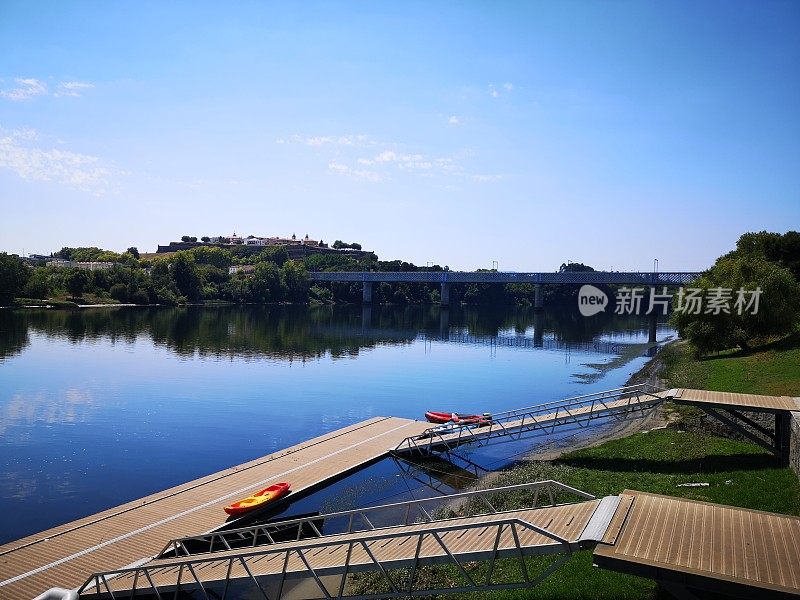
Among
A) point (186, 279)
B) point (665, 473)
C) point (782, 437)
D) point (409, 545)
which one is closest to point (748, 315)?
point (782, 437)

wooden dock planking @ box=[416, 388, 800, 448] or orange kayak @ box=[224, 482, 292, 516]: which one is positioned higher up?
wooden dock planking @ box=[416, 388, 800, 448]

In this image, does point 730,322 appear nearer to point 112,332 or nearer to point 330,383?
point 330,383

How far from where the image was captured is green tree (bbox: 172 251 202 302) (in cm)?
14638

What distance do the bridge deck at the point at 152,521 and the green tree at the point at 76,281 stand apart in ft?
372

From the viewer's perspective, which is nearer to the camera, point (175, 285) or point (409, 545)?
point (409, 545)

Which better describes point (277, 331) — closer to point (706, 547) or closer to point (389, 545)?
point (389, 545)

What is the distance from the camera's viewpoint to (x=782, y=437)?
73.7ft

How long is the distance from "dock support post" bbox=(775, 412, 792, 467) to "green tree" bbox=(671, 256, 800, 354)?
31.7 m

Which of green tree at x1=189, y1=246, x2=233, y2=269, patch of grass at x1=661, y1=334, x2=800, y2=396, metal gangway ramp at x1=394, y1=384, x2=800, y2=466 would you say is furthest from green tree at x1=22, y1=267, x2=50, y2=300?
patch of grass at x1=661, y1=334, x2=800, y2=396

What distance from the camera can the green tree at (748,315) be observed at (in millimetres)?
50656

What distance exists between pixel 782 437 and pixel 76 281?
13147cm

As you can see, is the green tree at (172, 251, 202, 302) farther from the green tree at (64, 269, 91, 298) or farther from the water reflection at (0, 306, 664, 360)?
the green tree at (64, 269, 91, 298)

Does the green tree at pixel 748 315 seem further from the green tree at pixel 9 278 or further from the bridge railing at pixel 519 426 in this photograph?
the green tree at pixel 9 278

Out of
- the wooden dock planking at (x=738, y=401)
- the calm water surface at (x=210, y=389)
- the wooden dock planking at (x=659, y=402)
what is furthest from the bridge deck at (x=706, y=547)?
the calm water surface at (x=210, y=389)
